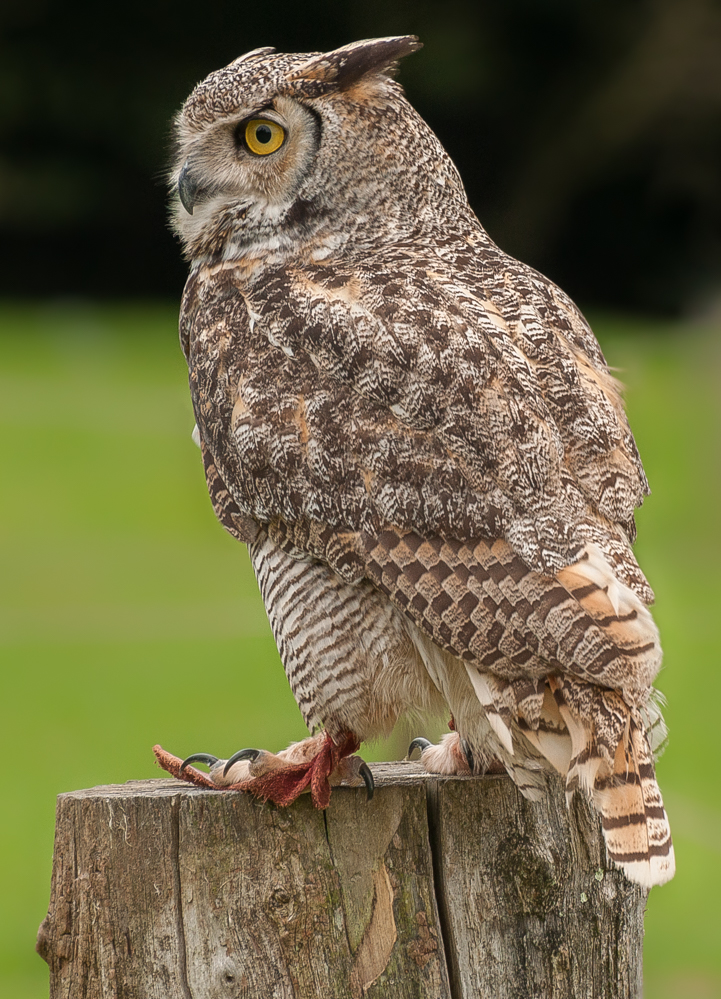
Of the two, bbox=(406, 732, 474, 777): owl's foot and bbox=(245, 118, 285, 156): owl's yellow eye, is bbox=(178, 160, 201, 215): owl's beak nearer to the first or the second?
bbox=(245, 118, 285, 156): owl's yellow eye

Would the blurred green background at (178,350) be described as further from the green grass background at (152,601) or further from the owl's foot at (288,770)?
the owl's foot at (288,770)

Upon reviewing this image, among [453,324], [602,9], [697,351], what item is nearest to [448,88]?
[602,9]

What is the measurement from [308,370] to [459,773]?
987mm

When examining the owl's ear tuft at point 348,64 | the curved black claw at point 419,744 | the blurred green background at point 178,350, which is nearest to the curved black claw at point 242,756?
the curved black claw at point 419,744

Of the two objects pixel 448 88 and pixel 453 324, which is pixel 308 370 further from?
pixel 448 88

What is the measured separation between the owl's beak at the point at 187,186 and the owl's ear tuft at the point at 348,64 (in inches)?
14.1

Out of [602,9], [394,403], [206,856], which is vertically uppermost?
[602,9]

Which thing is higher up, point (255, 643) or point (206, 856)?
point (255, 643)

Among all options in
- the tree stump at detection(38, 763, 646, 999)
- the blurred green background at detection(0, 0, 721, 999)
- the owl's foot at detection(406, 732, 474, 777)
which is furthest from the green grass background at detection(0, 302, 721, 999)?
the tree stump at detection(38, 763, 646, 999)

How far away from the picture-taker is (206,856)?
8.57ft

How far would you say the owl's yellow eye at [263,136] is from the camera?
3244 millimetres

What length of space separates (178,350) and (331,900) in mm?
16719

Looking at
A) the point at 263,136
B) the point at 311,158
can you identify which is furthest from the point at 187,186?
the point at 311,158

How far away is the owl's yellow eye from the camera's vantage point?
10.6ft
